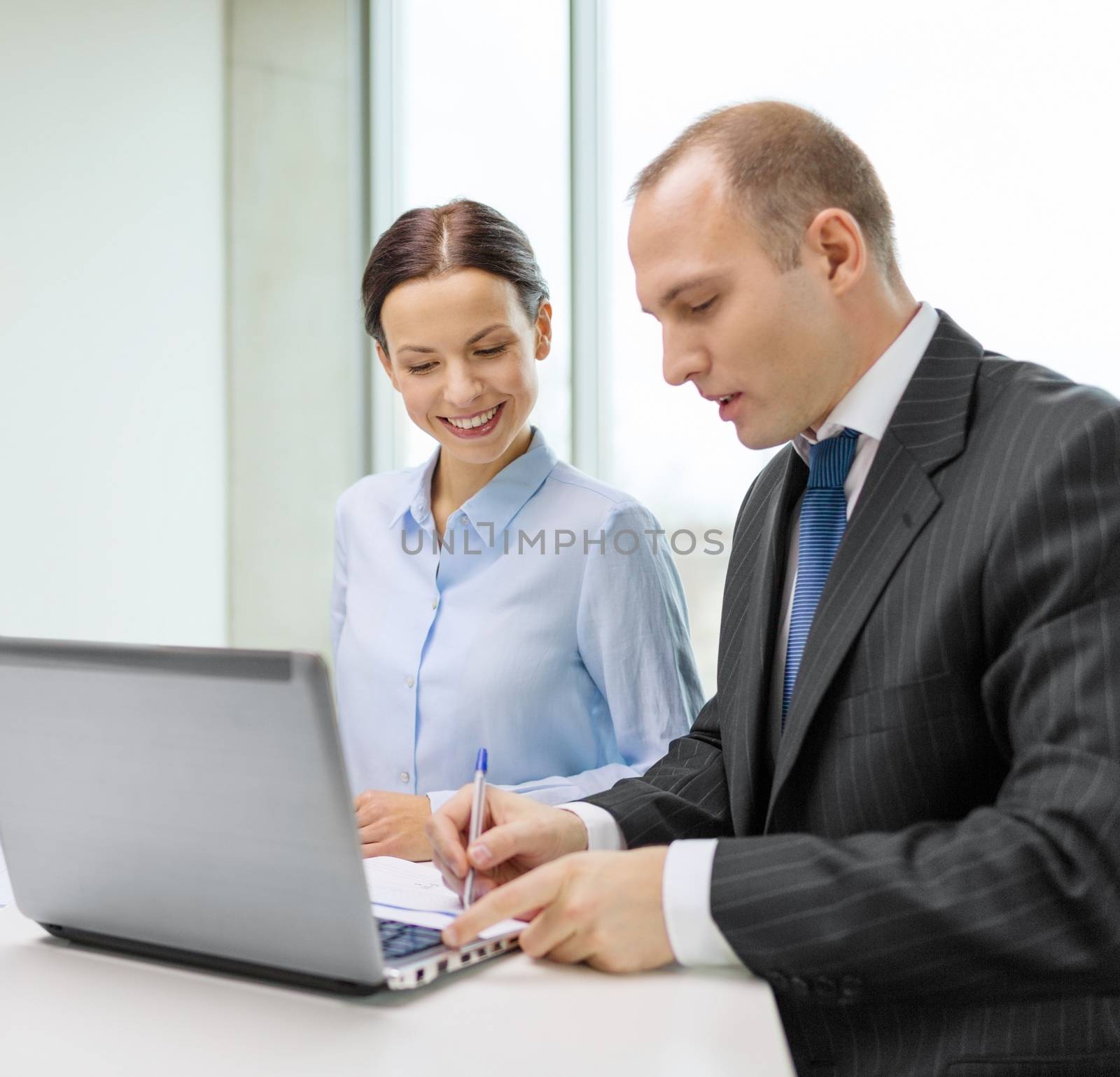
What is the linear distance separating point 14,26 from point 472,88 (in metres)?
1.29

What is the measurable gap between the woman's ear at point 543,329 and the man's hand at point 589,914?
1134 millimetres

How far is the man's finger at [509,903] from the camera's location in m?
0.91

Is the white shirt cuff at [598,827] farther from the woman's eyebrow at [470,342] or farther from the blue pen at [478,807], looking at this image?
the woman's eyebrow at [470,342]

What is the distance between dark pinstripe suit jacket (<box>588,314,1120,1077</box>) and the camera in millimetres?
895

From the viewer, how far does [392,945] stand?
936 mm

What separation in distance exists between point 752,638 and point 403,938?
0.53 m

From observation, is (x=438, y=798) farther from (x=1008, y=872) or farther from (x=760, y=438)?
(x=1008, y=872)

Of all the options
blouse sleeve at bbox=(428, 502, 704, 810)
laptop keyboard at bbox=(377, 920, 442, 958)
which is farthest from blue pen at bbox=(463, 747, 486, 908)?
blouse sleeve at bbox=(428, 502, 704, 810)

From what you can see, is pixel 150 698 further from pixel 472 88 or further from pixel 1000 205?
pixel 472 88

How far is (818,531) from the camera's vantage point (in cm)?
128

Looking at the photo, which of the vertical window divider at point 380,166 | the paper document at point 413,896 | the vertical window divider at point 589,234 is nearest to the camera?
the paper document at point 413,896

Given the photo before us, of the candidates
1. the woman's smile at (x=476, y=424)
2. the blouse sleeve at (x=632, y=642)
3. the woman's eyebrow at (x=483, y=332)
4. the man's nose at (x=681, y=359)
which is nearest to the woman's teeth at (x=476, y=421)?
the woman's smile at (x=476, y=424)

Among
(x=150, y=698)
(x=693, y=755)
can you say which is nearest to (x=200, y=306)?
(x=693, y=755)

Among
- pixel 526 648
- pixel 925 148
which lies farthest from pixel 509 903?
pixel 925 148
